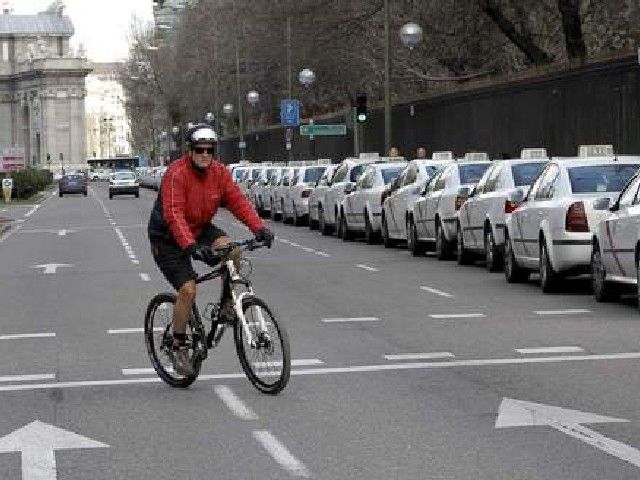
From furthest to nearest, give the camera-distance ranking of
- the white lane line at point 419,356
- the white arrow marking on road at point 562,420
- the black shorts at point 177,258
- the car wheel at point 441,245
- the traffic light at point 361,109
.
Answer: the traffic light at point 361,109, the car wheel at point 441,245, the white lane line at point 419,356, the black shorts at point 177,258, the white arrow marking on road at point 562,420

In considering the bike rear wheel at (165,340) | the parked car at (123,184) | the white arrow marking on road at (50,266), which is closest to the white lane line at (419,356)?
the bike rear wheel at (165,340)

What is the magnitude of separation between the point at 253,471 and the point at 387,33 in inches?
1495

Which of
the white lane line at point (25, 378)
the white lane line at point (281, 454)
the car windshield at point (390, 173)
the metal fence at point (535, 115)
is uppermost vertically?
the metal fence at point (535, 115)

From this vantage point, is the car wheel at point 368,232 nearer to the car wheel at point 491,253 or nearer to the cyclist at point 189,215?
the car wheel at point 491,253

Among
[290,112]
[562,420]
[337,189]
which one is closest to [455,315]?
[562,420]

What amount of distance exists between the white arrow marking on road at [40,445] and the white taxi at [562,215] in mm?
10611

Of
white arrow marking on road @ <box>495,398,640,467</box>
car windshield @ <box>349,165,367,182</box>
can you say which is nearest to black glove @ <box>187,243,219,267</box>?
white arrow marking on road @ <box>495,398,640,467</box>

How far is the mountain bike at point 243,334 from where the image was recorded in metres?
12.3

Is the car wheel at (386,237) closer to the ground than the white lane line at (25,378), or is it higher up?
higher up

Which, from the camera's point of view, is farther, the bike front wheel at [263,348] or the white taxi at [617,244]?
the white taxi at [617,244]

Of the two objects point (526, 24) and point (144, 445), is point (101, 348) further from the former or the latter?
point (526, 24)

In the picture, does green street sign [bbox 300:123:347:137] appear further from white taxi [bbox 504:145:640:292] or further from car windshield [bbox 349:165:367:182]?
white taxi [bbox 504:145:640:292]

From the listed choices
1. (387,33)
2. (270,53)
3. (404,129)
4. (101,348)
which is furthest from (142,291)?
(270,53)

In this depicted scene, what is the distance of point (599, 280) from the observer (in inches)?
776
